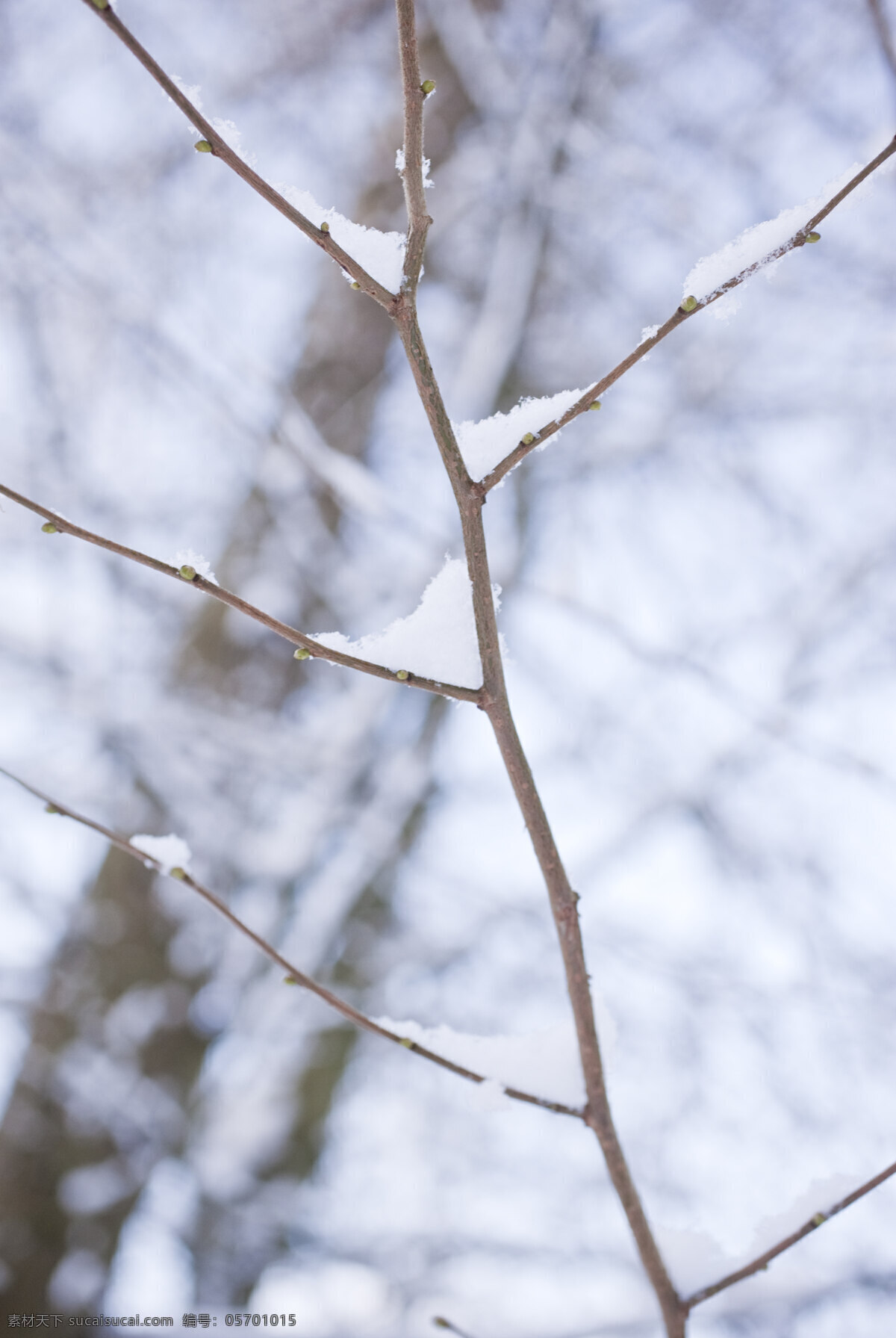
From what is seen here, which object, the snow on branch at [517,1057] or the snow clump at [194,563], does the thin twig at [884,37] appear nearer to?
the snow clump at [194,563]

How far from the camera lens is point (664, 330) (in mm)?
283

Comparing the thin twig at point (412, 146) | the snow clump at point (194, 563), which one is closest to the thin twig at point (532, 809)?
the thin twig at point (412, 146)

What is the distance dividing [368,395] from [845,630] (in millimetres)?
1162

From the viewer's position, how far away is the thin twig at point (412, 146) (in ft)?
0.82

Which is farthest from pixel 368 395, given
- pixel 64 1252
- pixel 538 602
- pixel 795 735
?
pixel 64 1252

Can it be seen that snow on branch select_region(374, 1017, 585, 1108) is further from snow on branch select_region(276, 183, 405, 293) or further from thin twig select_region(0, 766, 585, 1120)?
snow on branch select_region(276, 183, 405, 293)

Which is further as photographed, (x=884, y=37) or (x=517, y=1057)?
(x=517, y=1057)

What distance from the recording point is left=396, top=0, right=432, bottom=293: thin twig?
25 cm

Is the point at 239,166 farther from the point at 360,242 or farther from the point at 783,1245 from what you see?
the point at 783,1245

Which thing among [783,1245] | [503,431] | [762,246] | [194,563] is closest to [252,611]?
[194,563]

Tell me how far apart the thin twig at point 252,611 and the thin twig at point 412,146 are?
148 mm

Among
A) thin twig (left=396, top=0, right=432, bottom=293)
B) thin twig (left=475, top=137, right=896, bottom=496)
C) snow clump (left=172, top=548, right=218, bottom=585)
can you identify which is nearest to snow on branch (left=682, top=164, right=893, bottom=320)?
thin twig (left=475, top=137, right=896, bottom=496)

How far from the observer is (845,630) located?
154 centimetres

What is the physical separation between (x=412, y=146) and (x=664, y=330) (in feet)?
0.39
